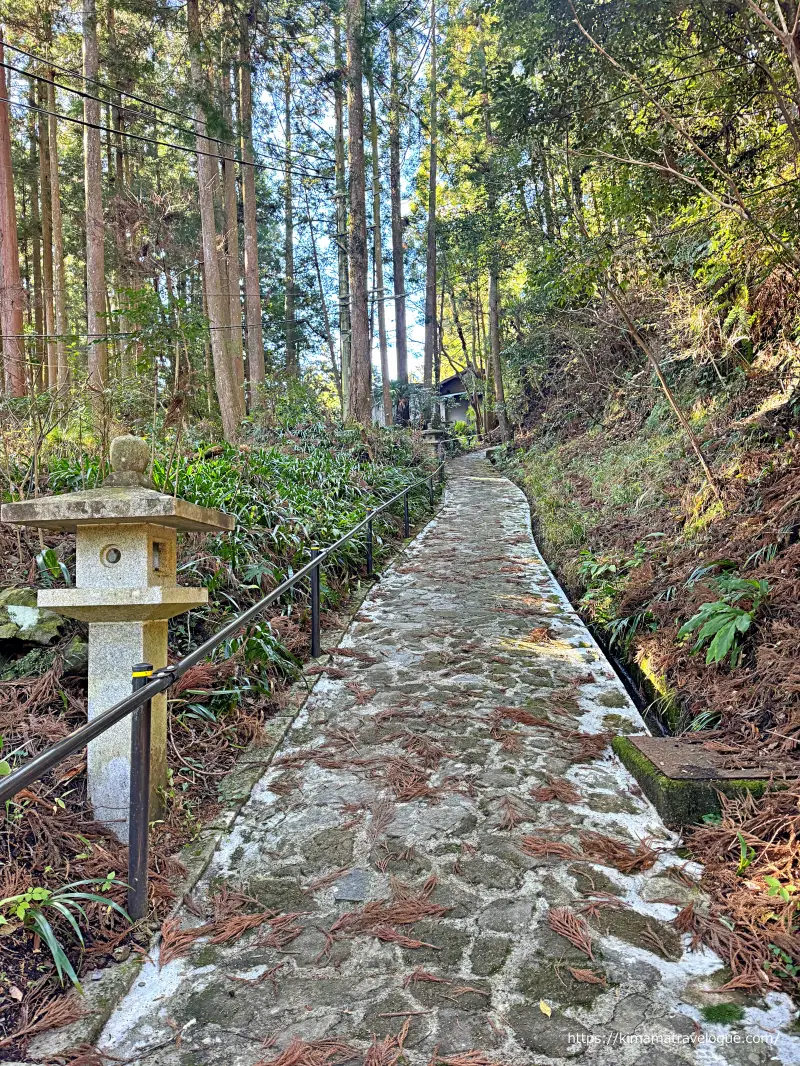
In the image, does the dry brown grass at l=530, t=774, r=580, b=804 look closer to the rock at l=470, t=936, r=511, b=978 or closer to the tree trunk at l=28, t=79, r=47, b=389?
the rock at l=470, t=936, r=511, b=978

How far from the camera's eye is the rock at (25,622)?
336 cm

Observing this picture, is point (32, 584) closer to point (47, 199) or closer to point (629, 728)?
point (629, 728)

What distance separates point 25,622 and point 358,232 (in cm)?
1073

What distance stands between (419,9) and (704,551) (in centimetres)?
1415

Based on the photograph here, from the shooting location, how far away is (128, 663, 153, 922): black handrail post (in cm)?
214

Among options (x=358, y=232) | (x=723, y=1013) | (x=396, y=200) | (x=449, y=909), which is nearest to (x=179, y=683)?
(x=449, y=909)

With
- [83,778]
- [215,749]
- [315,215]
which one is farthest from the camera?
[315,215]

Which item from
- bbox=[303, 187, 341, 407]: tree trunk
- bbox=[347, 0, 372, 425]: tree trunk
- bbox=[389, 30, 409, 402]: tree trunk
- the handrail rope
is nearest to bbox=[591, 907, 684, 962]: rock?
the handrail rope

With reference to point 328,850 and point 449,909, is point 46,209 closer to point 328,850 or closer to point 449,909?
point 328,850

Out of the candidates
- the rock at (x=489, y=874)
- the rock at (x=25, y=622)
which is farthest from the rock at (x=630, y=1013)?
the rock at (x=25, y=622)

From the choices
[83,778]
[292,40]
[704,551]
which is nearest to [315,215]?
[292,40]

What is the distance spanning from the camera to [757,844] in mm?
2291

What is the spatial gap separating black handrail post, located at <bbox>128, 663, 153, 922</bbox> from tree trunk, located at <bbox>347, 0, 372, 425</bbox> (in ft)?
34.6

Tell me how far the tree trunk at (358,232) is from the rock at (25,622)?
9315mm
